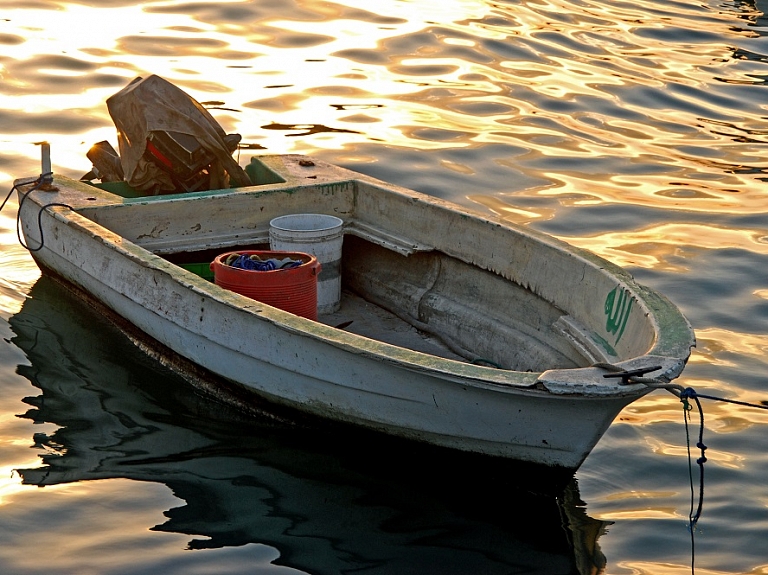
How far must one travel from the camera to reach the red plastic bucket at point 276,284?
19.7 feet

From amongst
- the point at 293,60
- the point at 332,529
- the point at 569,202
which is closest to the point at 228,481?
the point at 332,529

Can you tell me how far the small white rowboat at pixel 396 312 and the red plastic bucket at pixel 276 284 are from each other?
276 millimetres

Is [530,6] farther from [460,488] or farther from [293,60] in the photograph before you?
[460,488]

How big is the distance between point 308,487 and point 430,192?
544 centimetres

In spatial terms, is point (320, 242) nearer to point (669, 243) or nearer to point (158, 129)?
point (158, 129)

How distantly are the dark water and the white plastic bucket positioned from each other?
1030mm

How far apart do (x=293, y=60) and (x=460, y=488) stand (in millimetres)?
9966

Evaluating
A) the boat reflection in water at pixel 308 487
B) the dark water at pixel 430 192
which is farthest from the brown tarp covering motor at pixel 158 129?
the boat reflection in water at pixel 308 487

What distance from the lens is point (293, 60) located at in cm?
1450

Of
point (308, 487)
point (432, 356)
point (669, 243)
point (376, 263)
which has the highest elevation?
point (432, 356)

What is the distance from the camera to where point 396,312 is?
703 cm

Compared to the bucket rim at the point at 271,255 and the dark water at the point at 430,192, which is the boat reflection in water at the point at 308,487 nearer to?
the dark water at the point at 430,192

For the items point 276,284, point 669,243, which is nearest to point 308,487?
point 276,284

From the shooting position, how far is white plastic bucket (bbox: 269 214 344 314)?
266 inches
